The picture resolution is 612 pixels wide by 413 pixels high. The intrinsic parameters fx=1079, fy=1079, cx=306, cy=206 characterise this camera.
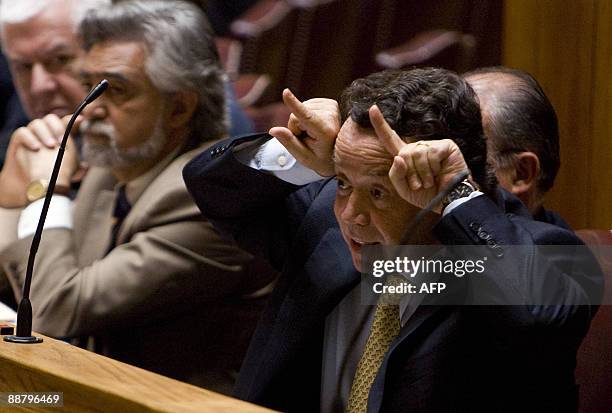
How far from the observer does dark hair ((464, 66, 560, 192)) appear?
7.87ft

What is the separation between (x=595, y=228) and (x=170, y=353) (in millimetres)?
1398

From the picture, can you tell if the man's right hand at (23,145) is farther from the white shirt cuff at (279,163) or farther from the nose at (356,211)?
the nose at (356,211)

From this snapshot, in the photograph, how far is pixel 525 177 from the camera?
242 cm

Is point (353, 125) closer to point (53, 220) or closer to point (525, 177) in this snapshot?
point (525, 177)

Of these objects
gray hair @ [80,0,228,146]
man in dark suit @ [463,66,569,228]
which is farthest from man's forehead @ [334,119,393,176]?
gray hair @ [80,0,228,146]

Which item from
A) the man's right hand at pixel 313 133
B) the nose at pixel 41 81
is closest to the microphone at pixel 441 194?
the man's right hand at pixel 313 133

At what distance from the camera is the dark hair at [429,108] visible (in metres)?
1.97

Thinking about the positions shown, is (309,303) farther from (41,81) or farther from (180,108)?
(41,81)

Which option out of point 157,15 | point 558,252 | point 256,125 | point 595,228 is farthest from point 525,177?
point 157,15

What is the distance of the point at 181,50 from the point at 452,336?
1755mm

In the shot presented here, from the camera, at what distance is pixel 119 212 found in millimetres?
3441

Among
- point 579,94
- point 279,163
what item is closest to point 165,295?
point 279,163

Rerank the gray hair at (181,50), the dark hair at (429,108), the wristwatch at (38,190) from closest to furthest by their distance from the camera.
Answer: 1. the dark hair at (429,108)
2. the gray hair at (181,50)
3. the wristwatch at (38,190)

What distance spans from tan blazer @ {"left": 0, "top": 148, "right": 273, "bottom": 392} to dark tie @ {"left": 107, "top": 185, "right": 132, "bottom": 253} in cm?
5
